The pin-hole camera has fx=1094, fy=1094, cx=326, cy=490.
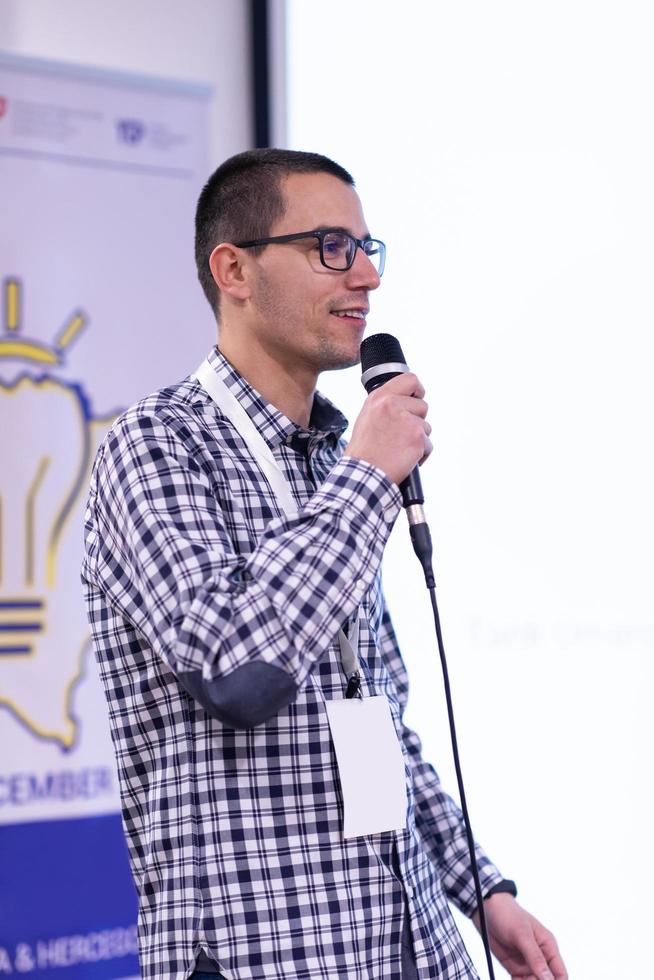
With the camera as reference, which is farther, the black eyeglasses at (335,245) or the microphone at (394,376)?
the black eyeglasses at (335,245)

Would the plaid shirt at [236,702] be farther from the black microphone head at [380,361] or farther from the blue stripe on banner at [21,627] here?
the blue stripe on banner at [21,627]

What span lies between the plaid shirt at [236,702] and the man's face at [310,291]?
0.59 feet

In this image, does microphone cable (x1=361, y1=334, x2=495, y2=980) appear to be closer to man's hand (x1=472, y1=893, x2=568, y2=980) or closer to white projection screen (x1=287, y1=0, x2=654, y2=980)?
man's hand (x1=472, y1=893, x2=568, y2=980)

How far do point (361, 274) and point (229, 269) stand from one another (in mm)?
216

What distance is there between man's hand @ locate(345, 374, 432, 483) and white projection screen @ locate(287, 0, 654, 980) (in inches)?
35.2

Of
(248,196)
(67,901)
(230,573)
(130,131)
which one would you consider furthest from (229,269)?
(67,901)

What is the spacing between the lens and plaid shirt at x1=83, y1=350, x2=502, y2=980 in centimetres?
110

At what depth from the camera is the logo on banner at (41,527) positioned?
9.16ft

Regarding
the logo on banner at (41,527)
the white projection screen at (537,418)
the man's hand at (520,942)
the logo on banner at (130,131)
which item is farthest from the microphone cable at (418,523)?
the logo on banner at (130,131)

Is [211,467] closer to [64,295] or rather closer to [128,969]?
[64,295]

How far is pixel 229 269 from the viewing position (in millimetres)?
1573

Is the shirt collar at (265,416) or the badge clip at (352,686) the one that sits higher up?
the shirt collar at (265,416)

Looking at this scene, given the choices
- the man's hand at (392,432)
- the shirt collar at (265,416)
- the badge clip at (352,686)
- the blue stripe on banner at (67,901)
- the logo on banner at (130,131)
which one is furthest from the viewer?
the logo on banner at (130,131)

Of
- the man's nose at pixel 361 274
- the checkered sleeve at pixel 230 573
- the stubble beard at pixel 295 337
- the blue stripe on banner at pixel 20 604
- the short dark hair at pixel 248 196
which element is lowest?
the blue stripe on banner at pixel 20 604
